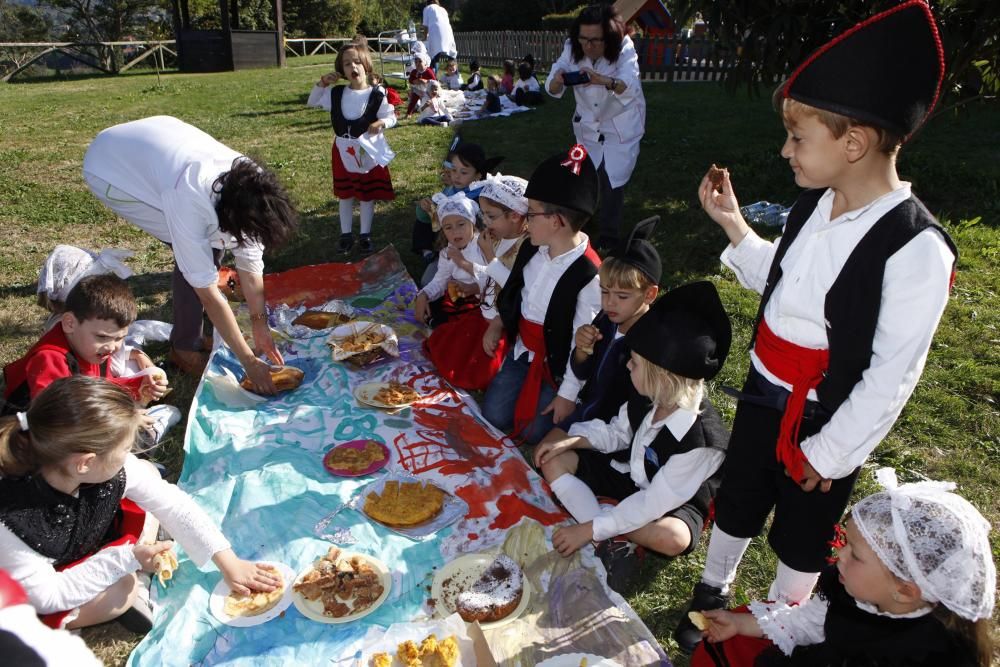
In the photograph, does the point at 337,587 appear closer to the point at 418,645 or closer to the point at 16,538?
the point at 418,645

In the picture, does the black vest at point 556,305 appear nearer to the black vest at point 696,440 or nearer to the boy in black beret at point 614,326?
the boy in black beret at point 614,326

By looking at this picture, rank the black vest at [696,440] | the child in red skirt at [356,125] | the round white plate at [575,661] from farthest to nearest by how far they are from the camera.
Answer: the child in red skirt at [356,125] → the black vest at [696,440] → the round white plate at [575,661]

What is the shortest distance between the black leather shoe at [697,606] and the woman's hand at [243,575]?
5.08ft

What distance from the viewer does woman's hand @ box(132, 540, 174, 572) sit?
248cm

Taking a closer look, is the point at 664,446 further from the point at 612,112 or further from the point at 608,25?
the point at 608,25

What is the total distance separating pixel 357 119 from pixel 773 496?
4.63m

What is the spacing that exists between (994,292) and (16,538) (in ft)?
19.9

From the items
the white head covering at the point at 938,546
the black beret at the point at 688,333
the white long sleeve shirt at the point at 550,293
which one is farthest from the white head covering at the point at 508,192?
the white head covering at the point at 938,546

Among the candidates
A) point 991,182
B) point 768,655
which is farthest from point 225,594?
point 991,182

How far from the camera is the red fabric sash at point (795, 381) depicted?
201 cm

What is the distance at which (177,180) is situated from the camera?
349 centimetres

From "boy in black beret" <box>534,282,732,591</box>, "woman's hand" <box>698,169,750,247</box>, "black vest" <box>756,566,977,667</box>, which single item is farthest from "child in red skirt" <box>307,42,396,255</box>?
"black vest" <box>756,566,977,667</box>

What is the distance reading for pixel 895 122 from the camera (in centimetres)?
169

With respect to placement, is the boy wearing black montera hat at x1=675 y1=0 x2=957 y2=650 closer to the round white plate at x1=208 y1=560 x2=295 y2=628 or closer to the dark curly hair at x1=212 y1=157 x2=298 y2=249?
the round white plate at x1=208 y1=560 x2=295 y2=628
